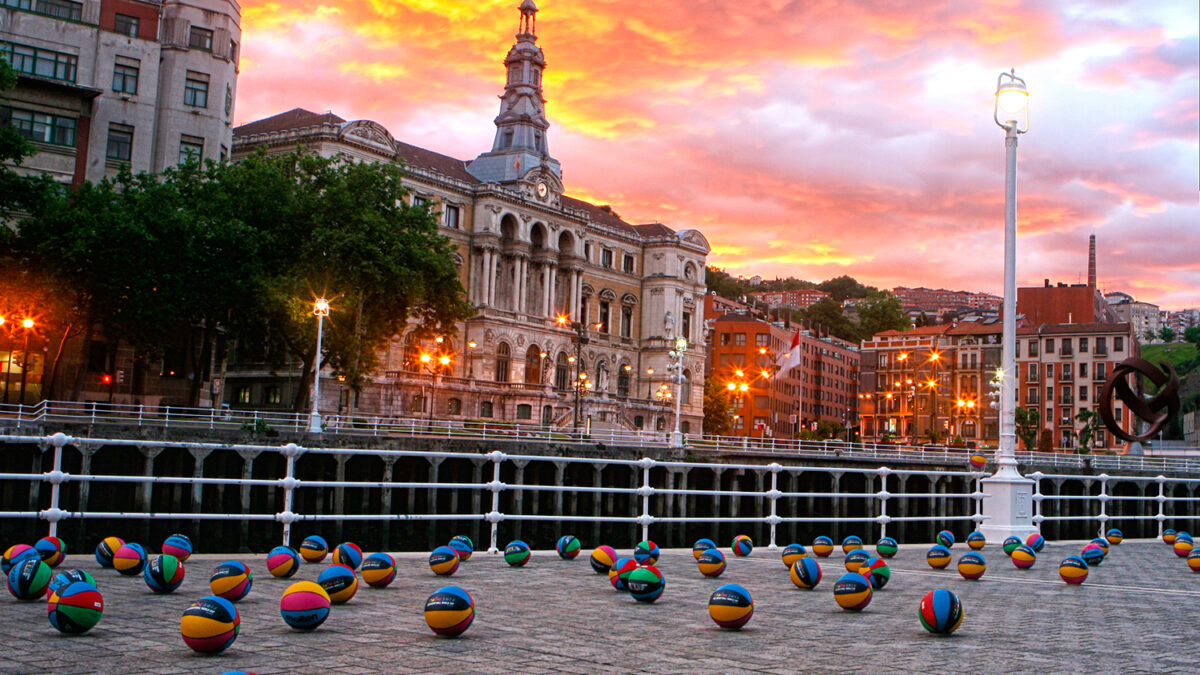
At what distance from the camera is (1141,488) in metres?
63.9

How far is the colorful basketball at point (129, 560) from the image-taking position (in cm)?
1141

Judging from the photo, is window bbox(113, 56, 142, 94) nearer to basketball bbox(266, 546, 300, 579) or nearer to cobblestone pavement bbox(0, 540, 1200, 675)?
cobblestone pavement bbox(0, 540, 1200, 675)

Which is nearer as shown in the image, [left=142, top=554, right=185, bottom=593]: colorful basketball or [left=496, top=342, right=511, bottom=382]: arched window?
[left=142, top=554, right=185, bottom=593]: colorful basketball

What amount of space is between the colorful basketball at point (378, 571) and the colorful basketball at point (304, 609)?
9.44 ft

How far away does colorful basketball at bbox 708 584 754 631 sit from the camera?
895 cm

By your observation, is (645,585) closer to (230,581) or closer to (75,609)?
(230,581)

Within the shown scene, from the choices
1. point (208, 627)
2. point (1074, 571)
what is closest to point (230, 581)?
point (208, 627)

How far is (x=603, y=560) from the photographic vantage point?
44.2ft

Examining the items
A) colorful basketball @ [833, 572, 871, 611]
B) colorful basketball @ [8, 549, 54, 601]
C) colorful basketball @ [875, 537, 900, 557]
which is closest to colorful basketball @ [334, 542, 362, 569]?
colorful basketball @ [8, 549, 54, 601]

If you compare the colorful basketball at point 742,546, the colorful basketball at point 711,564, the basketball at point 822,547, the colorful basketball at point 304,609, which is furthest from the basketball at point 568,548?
the colorful basketball at point 304,609

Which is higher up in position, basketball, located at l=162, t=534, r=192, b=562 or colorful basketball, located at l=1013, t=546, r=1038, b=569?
basketball, located at l=162, t=534, r=192, b=562

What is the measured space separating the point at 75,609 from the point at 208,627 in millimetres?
1212

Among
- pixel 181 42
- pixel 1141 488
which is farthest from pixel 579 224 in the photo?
pixel 1141 488

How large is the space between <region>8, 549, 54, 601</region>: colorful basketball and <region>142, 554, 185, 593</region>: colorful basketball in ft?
3.03
